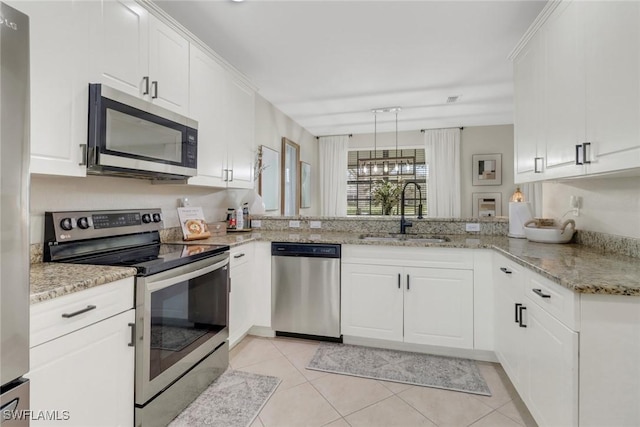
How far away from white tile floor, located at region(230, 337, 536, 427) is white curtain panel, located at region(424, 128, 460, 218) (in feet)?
12.0

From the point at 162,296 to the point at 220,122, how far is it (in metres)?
1.58

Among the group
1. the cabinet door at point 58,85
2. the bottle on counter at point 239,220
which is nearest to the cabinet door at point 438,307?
the bottle on counter at point 239,220

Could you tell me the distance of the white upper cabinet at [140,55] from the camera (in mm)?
1606

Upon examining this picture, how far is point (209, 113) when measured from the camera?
97.3 inches

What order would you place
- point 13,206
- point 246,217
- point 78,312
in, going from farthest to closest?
point 246,217, point 78,312, point 13,206

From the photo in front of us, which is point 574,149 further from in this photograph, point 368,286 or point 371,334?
point 371,334

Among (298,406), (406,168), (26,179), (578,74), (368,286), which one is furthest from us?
(406,168)

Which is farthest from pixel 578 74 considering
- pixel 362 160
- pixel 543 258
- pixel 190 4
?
pixel 362 160

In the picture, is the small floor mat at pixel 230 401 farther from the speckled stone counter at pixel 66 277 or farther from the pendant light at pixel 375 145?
the pendant light at pixel 375 145

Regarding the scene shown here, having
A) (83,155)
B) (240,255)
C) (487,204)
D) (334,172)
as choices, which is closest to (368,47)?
(240,255)

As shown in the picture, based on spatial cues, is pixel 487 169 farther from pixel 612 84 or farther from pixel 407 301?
pixel 612 84

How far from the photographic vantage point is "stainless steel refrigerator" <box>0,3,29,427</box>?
2.68 feet

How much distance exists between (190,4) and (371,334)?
2751 mm

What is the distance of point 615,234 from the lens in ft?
6.13
